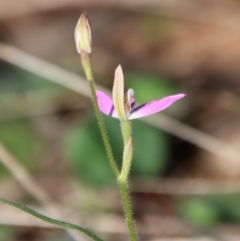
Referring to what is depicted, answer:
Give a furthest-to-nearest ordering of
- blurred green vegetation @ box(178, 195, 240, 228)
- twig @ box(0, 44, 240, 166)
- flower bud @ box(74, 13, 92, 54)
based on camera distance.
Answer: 1. twig @ box(0, 44, 240, 166)
2. blurred green vegetation @ box(178, 195, 240, 228)
3. flower bud @ box(74, 13, 92, 54)

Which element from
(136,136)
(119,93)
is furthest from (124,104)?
(136,136)

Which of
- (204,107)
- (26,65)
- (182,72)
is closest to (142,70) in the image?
(182,72)

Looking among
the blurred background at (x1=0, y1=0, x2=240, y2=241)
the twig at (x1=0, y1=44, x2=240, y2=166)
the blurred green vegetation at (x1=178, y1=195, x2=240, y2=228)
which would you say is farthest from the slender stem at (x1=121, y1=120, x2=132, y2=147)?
the twig at (x1=0, y1=44, x2=240, y2=166)

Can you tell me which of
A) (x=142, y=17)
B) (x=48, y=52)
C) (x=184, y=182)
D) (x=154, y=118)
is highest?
(x=142, y=17)

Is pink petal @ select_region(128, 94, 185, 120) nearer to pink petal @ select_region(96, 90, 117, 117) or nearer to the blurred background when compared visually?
pink petal @ select_region(96, 90, 117, 117)

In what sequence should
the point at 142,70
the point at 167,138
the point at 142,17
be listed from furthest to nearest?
the point at 142,17
the point at 142,70
the point at 167,138

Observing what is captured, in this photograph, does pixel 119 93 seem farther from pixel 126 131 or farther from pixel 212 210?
pixel 212 210

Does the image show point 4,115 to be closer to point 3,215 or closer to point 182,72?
point 3,215

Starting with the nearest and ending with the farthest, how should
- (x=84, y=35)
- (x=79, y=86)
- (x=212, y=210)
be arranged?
(x=84, y=35), (x=212, y=210), (x=79, y=86)
